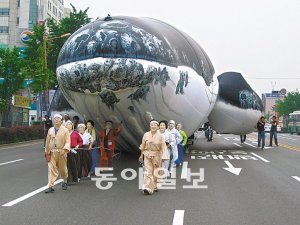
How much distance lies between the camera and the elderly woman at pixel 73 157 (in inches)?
384

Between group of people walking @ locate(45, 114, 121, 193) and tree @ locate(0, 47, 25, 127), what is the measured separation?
17901 mm

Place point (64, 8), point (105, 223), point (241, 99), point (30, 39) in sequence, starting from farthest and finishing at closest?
1. point (64, 8)
2. point (30, 39)
3. point (241, 99)
4. point (105, 223)

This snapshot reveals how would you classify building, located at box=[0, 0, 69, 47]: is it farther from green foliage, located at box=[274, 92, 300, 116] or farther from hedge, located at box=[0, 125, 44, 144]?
hedge, located at box=[0, 125, 44, 144]

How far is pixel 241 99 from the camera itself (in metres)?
17.8

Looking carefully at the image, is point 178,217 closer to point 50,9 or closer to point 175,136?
point 175,136

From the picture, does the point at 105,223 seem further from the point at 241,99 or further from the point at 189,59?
the point at 241,99

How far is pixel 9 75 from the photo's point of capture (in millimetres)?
28969

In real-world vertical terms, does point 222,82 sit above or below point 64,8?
below

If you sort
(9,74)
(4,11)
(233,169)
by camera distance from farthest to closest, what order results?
(4,11), (9,74), (233,169)

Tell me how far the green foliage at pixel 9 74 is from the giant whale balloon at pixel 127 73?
1834 centimetres

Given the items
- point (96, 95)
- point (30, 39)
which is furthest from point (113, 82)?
point (30, 39)

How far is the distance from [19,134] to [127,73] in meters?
18.7

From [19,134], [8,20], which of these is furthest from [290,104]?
[19,134]

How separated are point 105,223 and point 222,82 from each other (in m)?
12.6
